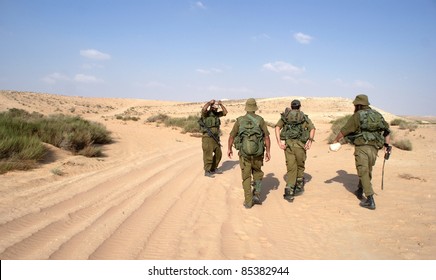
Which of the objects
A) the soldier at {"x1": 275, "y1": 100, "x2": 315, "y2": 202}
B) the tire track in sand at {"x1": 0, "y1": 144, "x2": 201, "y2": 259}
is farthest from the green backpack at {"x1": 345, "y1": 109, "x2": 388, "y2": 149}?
the tire track in sand at {"x1": 0, "y1": 144, "x2": 201, "y2": 259}

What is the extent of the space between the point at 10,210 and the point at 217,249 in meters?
3.19

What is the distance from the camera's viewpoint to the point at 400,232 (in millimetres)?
4367

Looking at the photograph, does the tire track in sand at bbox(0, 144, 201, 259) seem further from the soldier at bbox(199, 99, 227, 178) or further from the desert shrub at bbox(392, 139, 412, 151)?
the desert shrub at bbox(392, 139, 412, 151)

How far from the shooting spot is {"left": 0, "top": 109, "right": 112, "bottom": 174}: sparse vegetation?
24.2ft

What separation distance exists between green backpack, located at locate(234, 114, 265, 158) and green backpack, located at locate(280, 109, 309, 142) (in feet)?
2.95

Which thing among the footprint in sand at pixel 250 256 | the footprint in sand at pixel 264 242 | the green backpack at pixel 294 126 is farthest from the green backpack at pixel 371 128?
the footprint in sand at pixel 250 256

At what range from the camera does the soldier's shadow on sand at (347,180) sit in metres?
6.98

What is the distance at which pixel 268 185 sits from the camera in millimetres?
7281

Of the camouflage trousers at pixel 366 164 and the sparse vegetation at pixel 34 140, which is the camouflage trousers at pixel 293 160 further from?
the sparse vegetation at pixel 34 140

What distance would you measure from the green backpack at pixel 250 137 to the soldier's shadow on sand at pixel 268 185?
1.25 meters

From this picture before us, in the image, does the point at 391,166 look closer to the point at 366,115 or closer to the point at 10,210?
the point at 366,115

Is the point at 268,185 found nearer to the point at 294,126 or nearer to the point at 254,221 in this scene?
the point at 294,126

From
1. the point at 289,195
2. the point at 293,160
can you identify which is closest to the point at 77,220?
the point at 289,195
